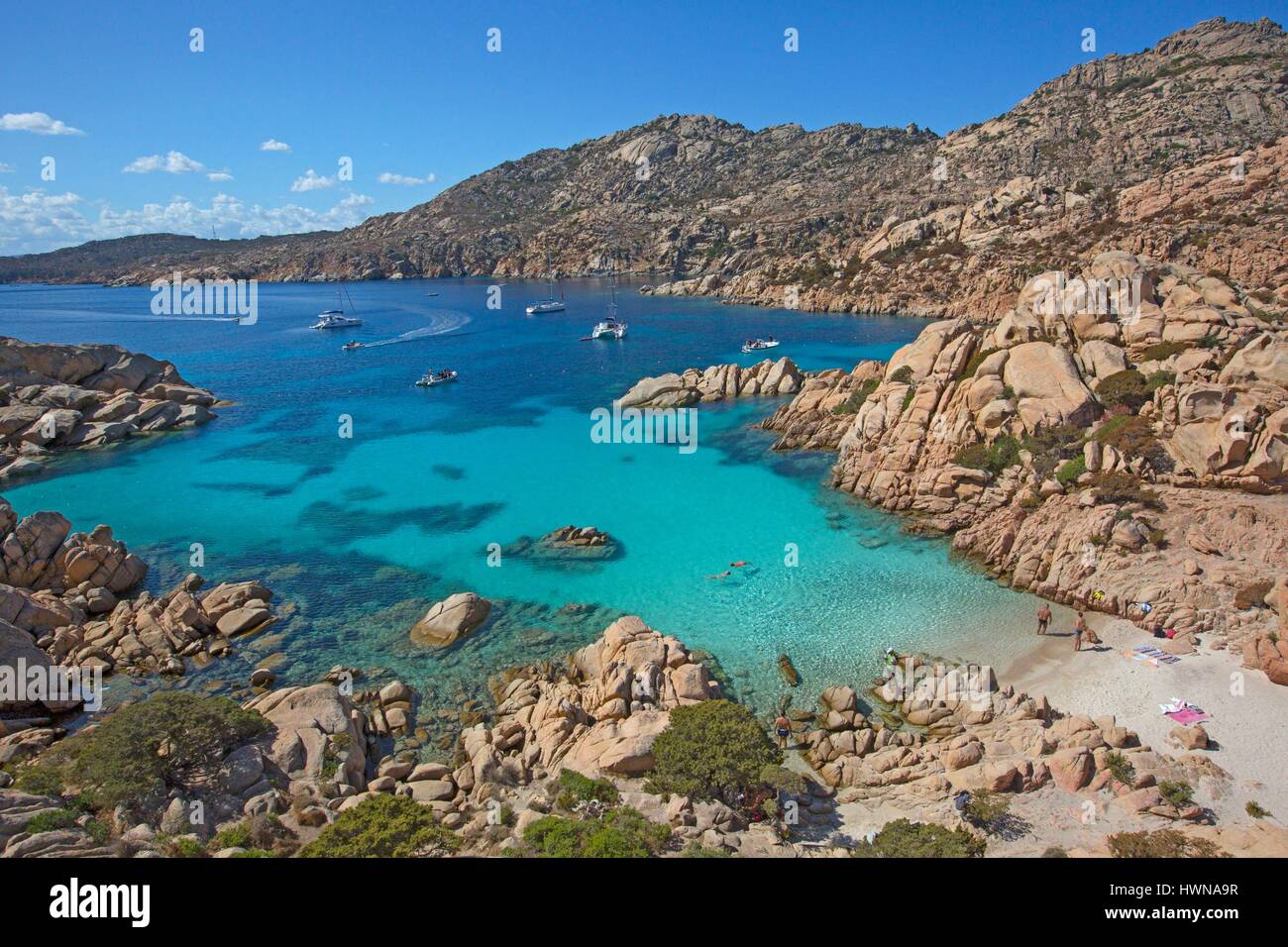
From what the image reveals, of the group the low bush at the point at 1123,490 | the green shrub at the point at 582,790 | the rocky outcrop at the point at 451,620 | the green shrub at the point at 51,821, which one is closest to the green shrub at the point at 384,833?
→ the green shrub at the point at 582,790

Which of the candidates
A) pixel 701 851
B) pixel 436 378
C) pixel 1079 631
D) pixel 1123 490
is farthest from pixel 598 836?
pixel 436 378

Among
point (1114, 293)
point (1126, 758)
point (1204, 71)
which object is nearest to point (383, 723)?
point (1126, 758)

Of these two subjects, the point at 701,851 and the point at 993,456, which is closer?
the point at 701,851

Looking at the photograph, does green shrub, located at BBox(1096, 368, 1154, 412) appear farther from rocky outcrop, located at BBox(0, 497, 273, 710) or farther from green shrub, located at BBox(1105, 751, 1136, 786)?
rocky outcrop, located at BBox(0, 497, 273, 710)

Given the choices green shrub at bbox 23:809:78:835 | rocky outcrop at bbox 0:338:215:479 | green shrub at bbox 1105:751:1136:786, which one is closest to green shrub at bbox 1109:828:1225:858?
green shrub at bbox 1105:751:1136:786

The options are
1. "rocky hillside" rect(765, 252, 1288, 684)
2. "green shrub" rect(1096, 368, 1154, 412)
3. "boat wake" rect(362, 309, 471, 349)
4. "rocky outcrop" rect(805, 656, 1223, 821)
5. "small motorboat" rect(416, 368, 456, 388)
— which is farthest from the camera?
"boat wake" rect(362, 309, 471, 349)

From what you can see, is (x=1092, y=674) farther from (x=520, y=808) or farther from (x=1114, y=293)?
(x=1114, y=293)

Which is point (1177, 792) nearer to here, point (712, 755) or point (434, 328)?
point (712, 755)

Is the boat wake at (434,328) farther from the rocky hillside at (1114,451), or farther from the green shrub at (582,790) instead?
the green shrub at (582,790)
